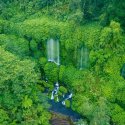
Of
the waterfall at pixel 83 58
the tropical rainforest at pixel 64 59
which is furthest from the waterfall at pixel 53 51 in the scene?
the waterfall at pixel 83 58

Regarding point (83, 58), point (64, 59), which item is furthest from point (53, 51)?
point (83, 58)

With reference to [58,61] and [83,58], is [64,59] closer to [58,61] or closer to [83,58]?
[58,61]

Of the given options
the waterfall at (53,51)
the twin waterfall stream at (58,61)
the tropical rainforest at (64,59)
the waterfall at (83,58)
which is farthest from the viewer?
the waterfall at (53,51)

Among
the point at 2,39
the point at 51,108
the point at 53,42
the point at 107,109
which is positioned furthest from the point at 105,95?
the point at 2,39

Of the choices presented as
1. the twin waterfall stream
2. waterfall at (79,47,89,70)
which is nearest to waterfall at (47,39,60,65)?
the twin waterfall stream

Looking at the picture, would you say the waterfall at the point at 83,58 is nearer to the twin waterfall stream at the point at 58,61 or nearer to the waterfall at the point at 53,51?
the twin waterfall stream at the point at 58,61

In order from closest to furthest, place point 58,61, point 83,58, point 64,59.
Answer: point 83,58 < point 64,59 < point 58,61
